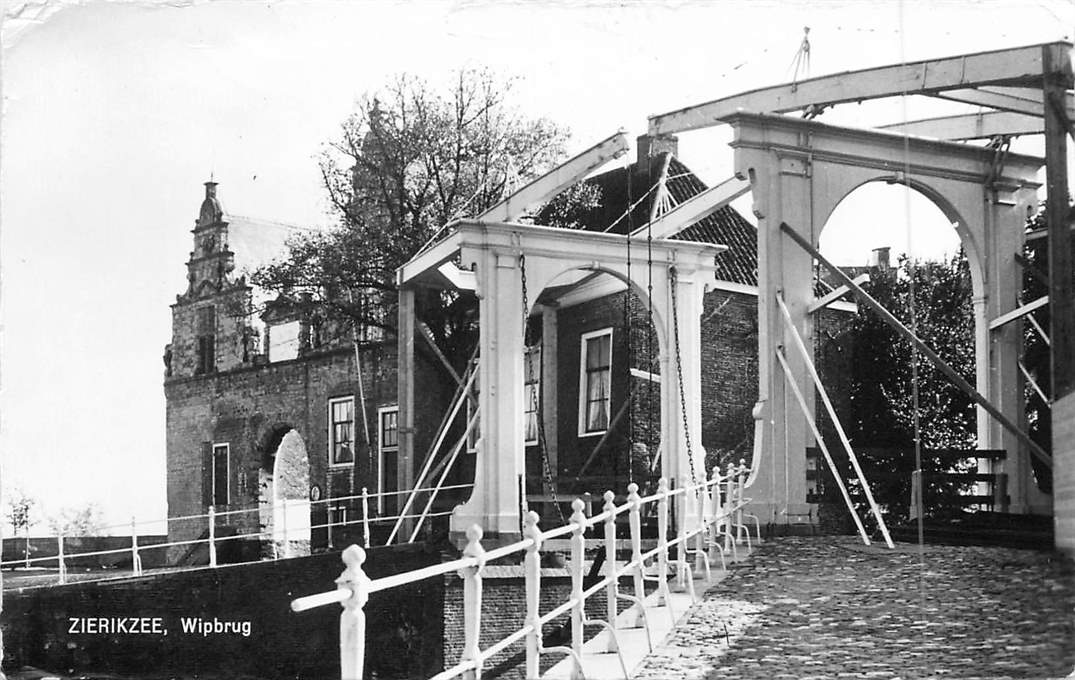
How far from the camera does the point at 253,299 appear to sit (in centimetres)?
2241

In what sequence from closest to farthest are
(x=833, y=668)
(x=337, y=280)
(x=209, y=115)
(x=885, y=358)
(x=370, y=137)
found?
(x=833, y=668), (x=209, y=115), (x=370, y=137), (x=337, y=280), (x=885, y=358)

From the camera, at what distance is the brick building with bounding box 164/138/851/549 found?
17.4 metres

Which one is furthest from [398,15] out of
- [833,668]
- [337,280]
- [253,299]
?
[253,299]

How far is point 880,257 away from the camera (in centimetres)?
2347

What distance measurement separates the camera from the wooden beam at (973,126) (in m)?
11.0

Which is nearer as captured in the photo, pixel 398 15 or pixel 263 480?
pixel 398 15

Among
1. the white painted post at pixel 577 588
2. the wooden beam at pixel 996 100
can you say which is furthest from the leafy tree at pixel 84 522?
the wooden beam at pixel 996 100

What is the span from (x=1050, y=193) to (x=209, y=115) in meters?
4.83

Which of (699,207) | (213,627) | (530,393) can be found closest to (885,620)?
(699,207)

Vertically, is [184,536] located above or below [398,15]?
below

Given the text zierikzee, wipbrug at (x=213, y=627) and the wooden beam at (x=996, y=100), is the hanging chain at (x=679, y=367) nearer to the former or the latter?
the wooden beam at (x=996, y=100)

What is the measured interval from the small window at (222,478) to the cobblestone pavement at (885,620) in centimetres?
1620

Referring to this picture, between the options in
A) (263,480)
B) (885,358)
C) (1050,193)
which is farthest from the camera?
(263,480)

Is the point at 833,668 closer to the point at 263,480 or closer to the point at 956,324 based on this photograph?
the point at 956,324
